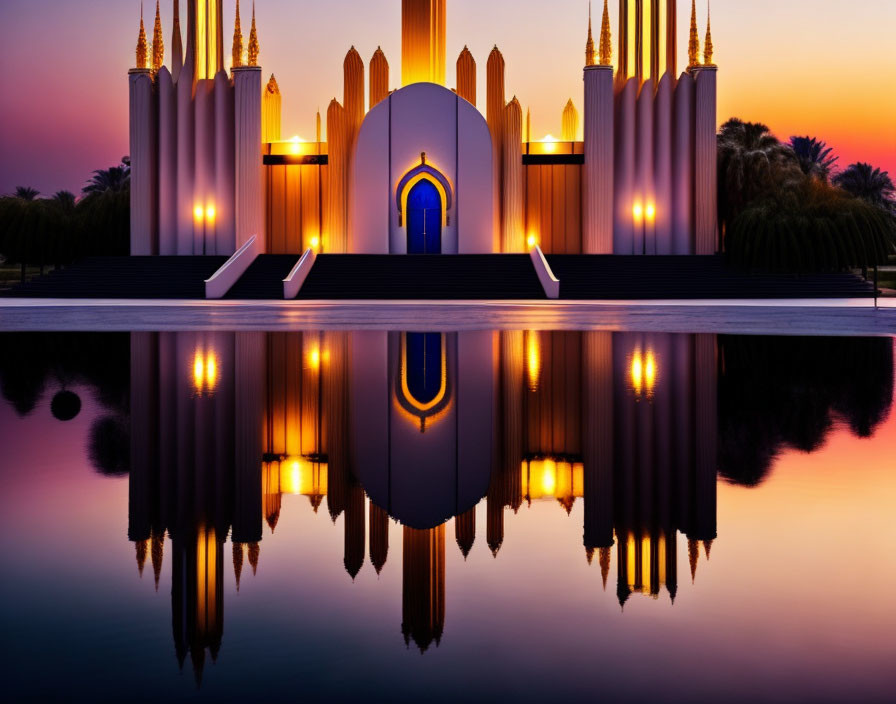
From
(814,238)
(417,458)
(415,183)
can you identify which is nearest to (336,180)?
(415,183)

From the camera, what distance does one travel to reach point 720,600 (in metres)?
4.78

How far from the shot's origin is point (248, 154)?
38.8 metres

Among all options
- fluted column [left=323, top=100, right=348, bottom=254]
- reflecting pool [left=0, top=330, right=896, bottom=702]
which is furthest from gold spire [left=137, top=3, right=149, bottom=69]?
reflecting pool [left=0, top=330, right=896, bottom=702]

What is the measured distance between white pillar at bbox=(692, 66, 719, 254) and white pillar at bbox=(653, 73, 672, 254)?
889mm

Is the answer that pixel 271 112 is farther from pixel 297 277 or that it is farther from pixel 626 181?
pixel 626 181

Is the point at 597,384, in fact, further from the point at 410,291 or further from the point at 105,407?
the point at 410,291

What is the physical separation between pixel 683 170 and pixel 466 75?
8037mm

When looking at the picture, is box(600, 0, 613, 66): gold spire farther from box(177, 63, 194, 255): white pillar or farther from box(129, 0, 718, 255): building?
box(177, 63, 194, 255): white pillar

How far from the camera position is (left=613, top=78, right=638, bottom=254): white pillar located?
3834 cm

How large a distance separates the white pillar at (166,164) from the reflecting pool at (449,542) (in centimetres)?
2818

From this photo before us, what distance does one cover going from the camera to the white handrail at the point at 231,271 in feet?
104

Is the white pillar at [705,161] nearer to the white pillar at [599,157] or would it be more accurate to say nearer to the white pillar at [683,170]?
the white pillar at [683,170]

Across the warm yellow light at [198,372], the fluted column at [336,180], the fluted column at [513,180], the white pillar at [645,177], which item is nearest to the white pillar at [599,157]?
the white pillar at [645,177]

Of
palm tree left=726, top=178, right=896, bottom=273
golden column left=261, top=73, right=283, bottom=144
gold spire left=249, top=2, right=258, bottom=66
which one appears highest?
gold spire left=249, top=2, right=258, bottom=66
